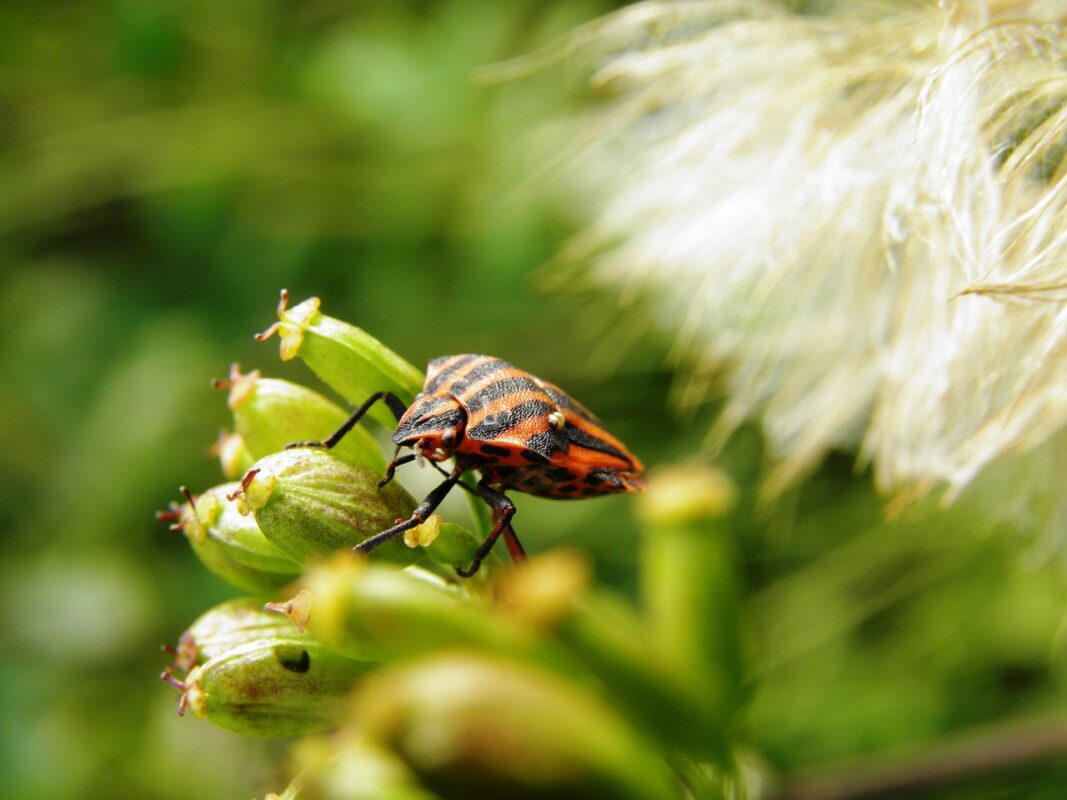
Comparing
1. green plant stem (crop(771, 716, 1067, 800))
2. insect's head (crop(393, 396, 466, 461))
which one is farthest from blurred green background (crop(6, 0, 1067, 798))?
insect's head (crop(393, 396, 466, 461))

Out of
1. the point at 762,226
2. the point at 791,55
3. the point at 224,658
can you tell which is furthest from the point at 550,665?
the point at 791,55

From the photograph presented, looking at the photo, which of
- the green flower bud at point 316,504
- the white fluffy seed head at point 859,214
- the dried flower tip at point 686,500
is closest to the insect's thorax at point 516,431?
the green flower bud at point 316,504

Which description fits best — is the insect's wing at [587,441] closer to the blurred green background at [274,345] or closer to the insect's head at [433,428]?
the insect's head at [433,428]

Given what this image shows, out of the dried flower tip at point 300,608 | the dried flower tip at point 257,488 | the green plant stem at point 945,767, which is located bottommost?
the green plant stem at point 945,767

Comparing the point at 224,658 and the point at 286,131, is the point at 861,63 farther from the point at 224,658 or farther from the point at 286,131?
the point at 286,131

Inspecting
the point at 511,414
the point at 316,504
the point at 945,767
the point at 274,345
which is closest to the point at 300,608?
the point at 316,504

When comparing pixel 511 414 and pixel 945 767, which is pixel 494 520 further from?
pixel 945 767
